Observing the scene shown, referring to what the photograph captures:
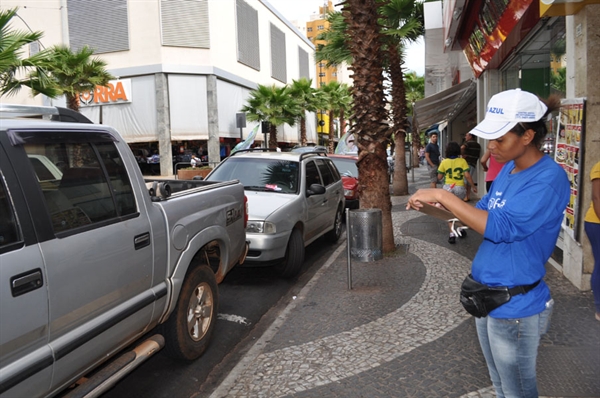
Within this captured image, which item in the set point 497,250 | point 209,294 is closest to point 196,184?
point 209,294

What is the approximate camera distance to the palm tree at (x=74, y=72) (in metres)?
21.1

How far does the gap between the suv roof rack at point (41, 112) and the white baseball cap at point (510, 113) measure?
2.62 meters

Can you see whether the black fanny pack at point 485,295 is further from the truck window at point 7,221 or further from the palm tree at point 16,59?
the palm tree at point 16,59

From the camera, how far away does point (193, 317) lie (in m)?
4.32

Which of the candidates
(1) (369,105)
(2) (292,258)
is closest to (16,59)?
(1) (369,105)

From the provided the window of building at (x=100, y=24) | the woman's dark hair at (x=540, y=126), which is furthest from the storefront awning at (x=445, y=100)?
the window of building at (x=100, y=24)

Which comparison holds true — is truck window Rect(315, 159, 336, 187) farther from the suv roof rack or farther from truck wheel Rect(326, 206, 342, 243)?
the suv roof rack

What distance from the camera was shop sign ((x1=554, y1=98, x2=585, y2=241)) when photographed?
5434mm

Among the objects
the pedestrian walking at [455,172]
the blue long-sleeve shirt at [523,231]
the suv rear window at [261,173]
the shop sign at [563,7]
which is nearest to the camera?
the blue long-sleeve shirt at [523,231]

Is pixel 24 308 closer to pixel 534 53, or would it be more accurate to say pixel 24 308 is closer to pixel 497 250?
pixel 497 250

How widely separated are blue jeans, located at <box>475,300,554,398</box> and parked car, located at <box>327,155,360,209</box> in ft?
36.9

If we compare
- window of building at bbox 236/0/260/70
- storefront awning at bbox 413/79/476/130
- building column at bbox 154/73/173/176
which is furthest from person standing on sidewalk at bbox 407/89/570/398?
window of building at bbox 236/0/260/70

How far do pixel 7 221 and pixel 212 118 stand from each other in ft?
115

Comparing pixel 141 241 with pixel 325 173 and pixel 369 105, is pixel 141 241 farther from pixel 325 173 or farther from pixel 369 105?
pixel 325 173
